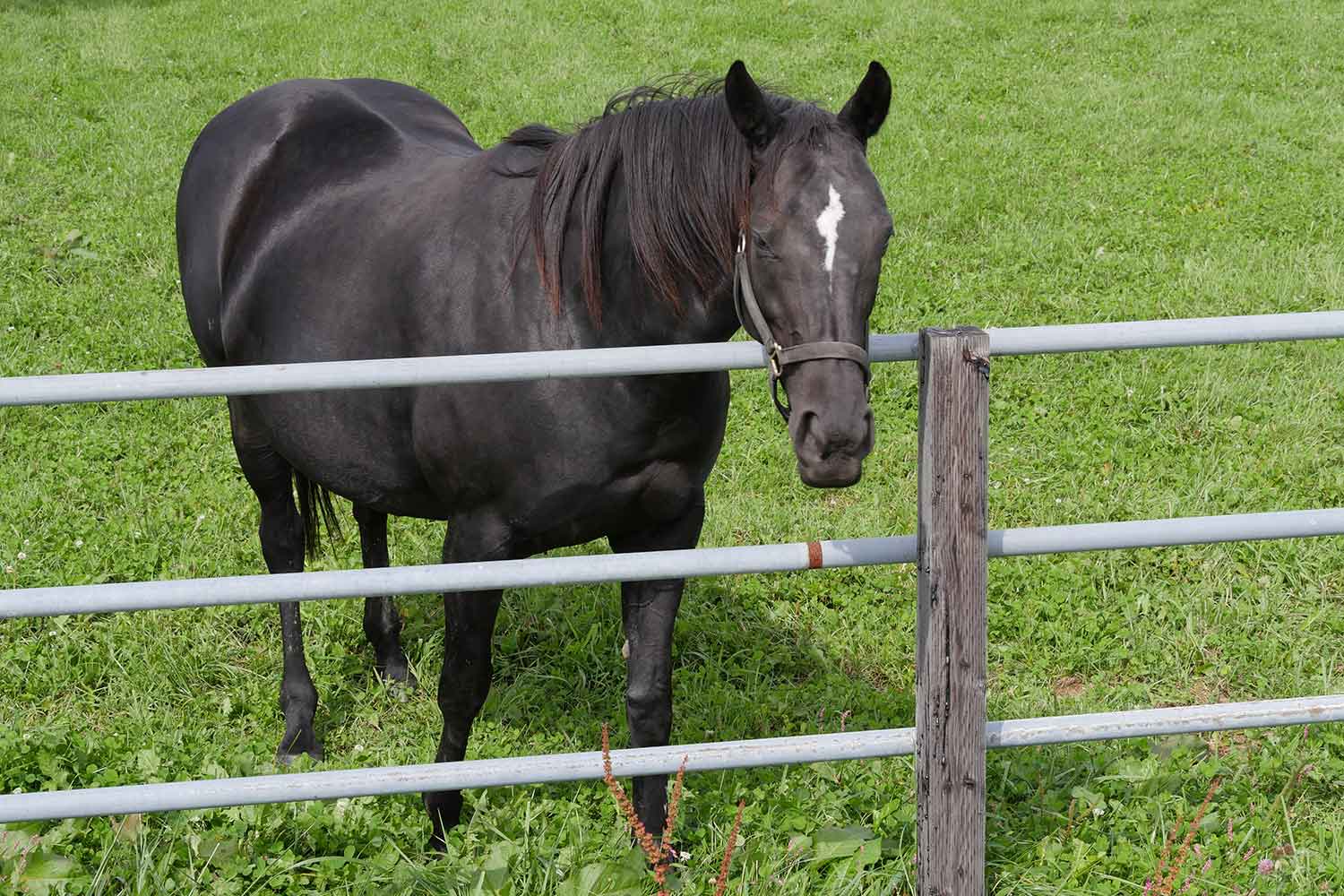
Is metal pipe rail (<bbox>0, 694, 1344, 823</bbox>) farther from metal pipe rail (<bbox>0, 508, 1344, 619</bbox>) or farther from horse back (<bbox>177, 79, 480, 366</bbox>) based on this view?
horse back (<bbox>177, 79, 480, 366</bbox>)

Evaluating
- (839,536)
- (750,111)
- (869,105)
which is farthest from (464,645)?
(839,536)

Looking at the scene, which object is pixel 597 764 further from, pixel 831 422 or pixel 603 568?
pixel 831 422

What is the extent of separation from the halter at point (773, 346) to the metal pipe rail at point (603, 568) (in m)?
0.31

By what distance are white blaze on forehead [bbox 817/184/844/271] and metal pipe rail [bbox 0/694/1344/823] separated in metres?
0.91

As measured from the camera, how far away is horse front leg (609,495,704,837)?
10.9ft

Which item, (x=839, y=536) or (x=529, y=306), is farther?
(x=839, y=536)

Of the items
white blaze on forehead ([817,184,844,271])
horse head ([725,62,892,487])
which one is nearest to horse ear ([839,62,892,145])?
horse head ([725,62,892,487])

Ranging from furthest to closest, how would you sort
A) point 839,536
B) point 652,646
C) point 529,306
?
point 839,536 → point 652,646 → point 529,306

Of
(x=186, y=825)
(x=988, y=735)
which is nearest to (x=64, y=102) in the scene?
(x=186, y=825)

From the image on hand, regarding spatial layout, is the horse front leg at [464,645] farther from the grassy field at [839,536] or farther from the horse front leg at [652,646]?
the horse front leg at [652,646]

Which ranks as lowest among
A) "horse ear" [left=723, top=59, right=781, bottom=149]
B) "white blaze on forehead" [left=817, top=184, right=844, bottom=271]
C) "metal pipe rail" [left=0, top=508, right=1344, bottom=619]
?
"metal pipe rail" [left=0, top=508, right=1344, bottom=619]

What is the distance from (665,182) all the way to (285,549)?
2.34 m

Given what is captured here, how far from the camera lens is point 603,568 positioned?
2273mm

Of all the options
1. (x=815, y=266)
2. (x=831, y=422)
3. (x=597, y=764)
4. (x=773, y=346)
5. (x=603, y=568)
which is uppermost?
(x=815, y=266)
